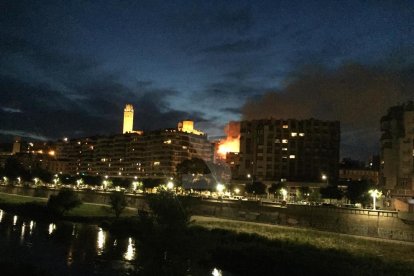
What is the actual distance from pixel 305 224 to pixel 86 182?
93.1 metres

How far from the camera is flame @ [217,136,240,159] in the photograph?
188m

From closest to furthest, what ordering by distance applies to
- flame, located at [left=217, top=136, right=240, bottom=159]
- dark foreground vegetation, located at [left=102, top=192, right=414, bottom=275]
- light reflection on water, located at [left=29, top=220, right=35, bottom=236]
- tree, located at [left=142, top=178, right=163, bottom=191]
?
dark foreground vegetation, located at [left=102, top=192, right=414, bottom=275]
light reflection on water, located at [left=29, top=220, right=35, bottom=236]
tree, located at [left=142, top=178, right=163, bottom=191]
flame, located at [left=217, top=136, right=240, bottom=159]

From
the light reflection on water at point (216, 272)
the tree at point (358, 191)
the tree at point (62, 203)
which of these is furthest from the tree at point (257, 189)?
the light reflection on water at point (216, 272)

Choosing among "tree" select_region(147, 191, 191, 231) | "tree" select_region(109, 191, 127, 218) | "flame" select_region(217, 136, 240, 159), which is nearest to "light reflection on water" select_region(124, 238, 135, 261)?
"tree" select_region(147, 191, 191, 231)

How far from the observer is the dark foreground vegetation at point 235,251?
27516mm

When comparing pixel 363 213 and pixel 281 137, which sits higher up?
pixel 281 137

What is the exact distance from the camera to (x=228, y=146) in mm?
191000

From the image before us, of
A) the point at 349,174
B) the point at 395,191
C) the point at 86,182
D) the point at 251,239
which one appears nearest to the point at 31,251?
the point at 251,239

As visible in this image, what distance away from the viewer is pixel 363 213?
5288cm

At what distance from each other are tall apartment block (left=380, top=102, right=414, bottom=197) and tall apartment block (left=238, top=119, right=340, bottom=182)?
42.4m

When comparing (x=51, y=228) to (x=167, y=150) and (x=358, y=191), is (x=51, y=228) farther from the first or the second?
(x=167, y=150)

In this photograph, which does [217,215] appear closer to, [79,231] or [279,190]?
[79,231]

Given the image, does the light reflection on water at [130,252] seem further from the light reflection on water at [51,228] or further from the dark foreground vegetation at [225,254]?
the light reflection on water at [51,228]

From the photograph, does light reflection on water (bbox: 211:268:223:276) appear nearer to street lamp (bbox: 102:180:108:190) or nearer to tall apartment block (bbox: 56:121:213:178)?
street lamp (bbox: 102:180:108:190)
